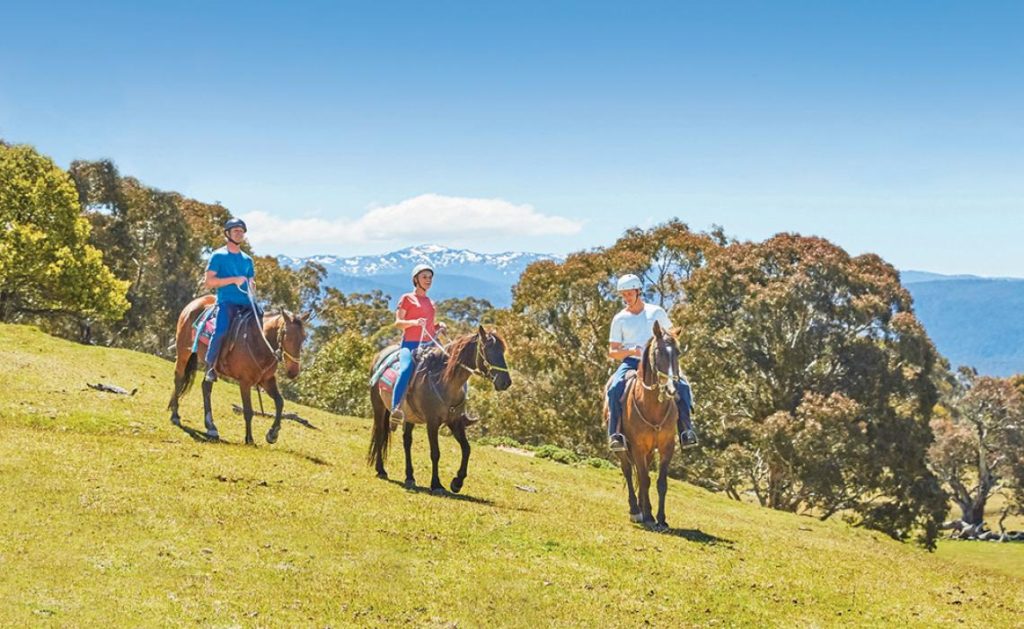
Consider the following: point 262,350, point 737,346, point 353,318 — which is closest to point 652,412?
point 262,350

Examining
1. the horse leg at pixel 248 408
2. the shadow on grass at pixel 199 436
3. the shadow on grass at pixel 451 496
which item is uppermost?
the horse leg at pixel 248 408

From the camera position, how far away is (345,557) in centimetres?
1166

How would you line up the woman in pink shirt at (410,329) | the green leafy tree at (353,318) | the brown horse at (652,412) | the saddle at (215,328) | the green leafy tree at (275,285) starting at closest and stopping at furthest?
the brown horse at (652,412), the woman in pink shirt at (410,329), the saddle at (215,328), the green leafy tree at (275,285), the green leafy tree at (353,318)

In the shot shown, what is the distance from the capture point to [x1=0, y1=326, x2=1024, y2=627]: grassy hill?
390 inches

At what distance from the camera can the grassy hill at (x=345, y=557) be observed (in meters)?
9.91

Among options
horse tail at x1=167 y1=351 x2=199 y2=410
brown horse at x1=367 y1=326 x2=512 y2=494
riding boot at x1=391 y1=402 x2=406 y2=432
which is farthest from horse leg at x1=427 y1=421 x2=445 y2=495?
horse tail at x1=167 y1=351 x2=199 y2=410

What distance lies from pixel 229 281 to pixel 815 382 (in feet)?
99.8

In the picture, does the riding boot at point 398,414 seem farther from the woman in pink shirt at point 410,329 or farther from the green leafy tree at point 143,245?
the green leafy tree at point 143,245

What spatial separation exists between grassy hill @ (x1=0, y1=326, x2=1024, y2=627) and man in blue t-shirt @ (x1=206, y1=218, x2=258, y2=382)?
2196mm

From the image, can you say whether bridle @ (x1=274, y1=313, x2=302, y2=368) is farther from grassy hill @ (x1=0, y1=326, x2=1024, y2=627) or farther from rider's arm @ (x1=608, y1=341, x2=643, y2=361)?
rider's arm @ (x1=608, y1=341, x2=643, y2=361)

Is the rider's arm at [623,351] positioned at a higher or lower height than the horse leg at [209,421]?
higher

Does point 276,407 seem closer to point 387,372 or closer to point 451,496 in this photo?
point 387,372

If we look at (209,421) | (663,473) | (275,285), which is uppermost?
(275,285)

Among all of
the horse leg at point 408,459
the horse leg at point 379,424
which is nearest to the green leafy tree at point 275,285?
the horse leg at point 379,424
